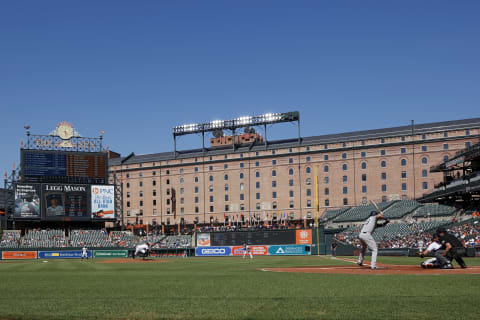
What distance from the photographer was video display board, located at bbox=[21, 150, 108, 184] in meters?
76.9

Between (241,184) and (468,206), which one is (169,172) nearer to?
(241,184)

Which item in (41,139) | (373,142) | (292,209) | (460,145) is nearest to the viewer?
(41,139)

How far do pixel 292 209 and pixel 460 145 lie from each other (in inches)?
1181

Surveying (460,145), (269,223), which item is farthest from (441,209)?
(269,223)

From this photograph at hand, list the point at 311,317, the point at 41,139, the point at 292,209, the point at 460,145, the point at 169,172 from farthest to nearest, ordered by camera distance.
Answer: the point at 169,172 < the point at 292,209 < the point at 460,145 < the point at 41,139 < the point at 311,317

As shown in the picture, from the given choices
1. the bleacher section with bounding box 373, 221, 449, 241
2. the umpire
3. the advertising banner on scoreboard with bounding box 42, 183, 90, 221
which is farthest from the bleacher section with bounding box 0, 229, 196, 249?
the umpire

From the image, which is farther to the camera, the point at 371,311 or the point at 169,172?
the point at 169,172

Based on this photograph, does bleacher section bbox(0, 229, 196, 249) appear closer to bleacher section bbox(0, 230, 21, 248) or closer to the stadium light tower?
bleacher section bbox(0, 230, 21, 248)

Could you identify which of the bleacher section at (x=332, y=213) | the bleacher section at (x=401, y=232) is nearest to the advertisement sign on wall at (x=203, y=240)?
the bleacher section at (x=401, y=232)

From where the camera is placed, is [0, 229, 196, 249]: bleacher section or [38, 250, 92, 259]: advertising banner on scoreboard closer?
[38, 250, 92, 259]: advertising banner on scoreboard

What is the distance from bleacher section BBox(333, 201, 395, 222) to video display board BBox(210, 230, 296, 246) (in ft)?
51.1

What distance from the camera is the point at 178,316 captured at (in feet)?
28.6

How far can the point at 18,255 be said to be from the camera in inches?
2677

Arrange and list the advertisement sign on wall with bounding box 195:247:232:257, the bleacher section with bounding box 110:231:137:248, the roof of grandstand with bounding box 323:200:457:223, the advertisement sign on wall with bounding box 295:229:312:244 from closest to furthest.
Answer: the advertisement sign on wall with bounding box 295:229:312:244
the roof of grandstand with bounding box 323:200:457:223
the advertisement sign on wall with bounding box 195:247:232:257
the bleacher section with bounding box 110:231:137:248
